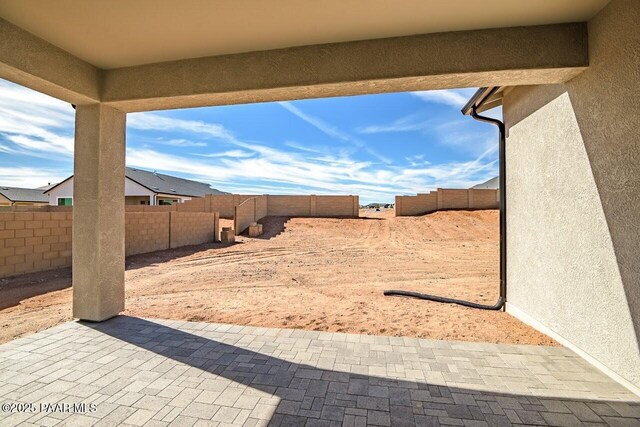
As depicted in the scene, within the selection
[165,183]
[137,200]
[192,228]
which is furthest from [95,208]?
[165,183]

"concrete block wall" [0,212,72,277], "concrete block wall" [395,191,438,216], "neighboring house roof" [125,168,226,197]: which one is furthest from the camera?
"neighboring house roof" [125,168,226,197]

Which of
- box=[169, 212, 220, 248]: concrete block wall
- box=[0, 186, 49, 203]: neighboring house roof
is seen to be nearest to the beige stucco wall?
box=[169, 212, 220, 248]: concrete block wall

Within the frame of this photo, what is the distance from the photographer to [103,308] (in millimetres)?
3795

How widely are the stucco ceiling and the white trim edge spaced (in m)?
3.06

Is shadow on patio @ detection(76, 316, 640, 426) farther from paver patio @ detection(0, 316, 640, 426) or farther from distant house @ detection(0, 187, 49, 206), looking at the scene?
distant house @ detection(0, 187, 49, 206)

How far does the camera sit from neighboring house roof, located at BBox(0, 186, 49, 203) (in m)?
33.1

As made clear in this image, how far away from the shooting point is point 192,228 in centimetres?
1292

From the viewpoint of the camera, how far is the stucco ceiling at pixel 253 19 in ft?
7.68

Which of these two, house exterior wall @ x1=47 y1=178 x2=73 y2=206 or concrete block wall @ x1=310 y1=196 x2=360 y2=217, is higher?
house exterior wall @ x1=47 y1=178 x2=73 y2=206

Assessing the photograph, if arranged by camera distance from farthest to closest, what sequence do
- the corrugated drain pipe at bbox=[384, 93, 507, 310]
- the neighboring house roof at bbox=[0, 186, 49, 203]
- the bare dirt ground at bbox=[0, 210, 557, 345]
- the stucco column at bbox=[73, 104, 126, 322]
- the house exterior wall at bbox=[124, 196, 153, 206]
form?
the neighboring house roof at bbox=[0, 186, 49, 203] → the house exterior wall at bbox=[124, 196, 153, 206] → the corrugated drain pipe at bbox=[384, 93, 507, 310] → the bare dirt ground at bbox=[0, 210, 557, 345] → the stucco column at bbox=[73, 104, 126, 322]

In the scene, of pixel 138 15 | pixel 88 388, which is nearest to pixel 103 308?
pixel 88 388

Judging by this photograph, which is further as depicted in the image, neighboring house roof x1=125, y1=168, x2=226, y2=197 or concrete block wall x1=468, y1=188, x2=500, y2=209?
neighboring house roof x1=125, y1=168, x2=226, y2=197

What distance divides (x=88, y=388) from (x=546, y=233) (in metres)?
4.81

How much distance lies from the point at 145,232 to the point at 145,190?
18.8 meters
